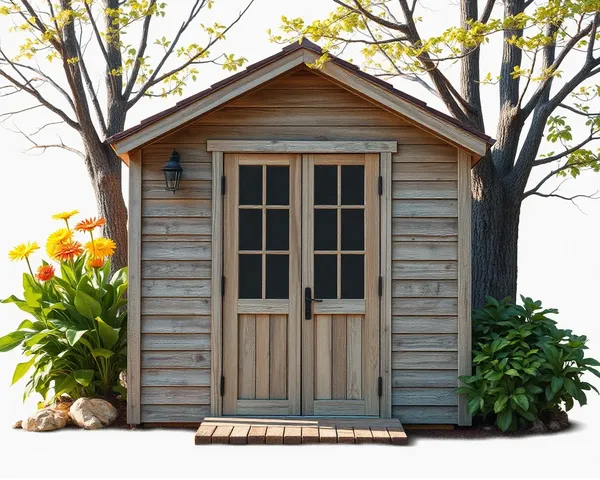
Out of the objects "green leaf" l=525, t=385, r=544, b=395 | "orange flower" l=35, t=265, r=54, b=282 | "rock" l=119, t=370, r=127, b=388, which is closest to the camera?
"green leaf" l=525, t=385, r=544, b=395

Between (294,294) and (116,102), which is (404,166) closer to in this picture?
(294,294)

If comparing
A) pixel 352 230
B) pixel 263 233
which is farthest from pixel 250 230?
pixel 352 230

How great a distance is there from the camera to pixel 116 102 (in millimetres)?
9586

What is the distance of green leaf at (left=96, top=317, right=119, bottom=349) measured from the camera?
25.0 ft

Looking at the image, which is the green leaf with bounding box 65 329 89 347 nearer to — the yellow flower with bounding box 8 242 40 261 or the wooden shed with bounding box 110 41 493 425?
the wooden shed with bounding box 110 41 493 425

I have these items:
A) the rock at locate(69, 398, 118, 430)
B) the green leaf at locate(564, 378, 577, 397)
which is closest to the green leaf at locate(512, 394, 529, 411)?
the green leaf at locate(564, 378, 577, 397)

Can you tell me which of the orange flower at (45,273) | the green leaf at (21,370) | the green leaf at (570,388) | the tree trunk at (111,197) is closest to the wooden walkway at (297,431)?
the green leaf at (570,388)

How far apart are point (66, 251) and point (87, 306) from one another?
681mm

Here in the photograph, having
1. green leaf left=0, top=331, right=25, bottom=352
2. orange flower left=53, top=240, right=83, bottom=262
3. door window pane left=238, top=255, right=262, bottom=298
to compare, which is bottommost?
green leaf left=0, top=331, right=25, bottom=352

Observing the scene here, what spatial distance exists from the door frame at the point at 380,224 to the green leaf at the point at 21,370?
182cm

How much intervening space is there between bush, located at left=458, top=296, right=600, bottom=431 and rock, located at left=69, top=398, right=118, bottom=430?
3.15 m

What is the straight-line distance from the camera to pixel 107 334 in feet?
25.2

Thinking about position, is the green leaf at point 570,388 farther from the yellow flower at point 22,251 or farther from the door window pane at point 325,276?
the yellow flower at point 22,251

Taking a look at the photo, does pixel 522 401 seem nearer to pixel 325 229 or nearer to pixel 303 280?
pixel 303 280
